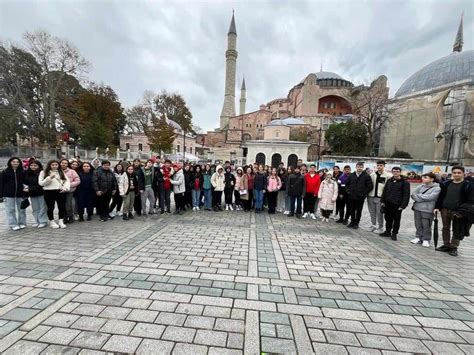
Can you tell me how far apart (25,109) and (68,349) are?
115 feet

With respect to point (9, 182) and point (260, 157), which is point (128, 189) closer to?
point (9, 182)

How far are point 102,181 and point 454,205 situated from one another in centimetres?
905

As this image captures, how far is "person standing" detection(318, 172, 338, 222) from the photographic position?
7.50 metres

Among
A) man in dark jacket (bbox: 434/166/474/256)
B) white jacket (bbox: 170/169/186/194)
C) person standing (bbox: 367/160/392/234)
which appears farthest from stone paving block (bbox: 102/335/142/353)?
person standing (bbox: 367/160/392/234)

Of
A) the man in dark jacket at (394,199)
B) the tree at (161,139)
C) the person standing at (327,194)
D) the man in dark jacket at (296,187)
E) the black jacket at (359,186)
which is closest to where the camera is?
the man in dark jacket at (394,199)

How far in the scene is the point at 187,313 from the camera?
2662 mm

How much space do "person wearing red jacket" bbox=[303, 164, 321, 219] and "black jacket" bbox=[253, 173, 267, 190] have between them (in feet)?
4.91

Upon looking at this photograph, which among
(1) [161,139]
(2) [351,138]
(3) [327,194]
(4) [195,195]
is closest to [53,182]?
(4) [195,195]

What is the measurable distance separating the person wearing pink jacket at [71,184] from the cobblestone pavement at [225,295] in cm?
76

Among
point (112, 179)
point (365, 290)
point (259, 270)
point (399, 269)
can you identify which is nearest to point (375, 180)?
point (399, 269)

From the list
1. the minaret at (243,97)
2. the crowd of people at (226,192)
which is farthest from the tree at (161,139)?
the minaret at (243,97)

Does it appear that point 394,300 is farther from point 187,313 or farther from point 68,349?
point 68,349

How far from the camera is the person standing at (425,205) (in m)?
5.52

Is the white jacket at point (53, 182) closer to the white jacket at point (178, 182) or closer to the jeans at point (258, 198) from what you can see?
the white jacket at point (178, 182)
